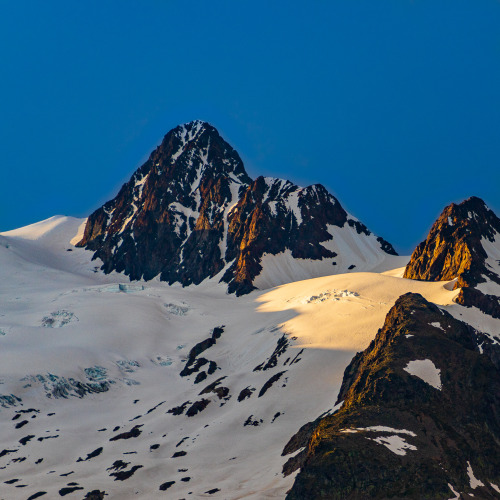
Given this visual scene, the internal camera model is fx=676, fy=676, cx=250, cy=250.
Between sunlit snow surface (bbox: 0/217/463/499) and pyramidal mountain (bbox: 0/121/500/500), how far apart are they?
0.39 m

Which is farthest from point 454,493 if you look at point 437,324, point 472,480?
point 437,324

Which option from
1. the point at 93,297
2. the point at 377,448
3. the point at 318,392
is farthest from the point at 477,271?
the point at 377,448

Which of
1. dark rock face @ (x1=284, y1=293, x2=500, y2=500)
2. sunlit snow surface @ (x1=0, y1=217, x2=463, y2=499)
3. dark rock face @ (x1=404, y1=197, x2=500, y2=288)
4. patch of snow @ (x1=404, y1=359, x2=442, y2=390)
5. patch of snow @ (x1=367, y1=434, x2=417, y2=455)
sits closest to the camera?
dark rock face @ (x1=284, y1=293, x2=500, y2=500)

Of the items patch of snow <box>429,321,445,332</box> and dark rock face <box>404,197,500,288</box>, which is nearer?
patch of snow <box>429,321,445,332</box>

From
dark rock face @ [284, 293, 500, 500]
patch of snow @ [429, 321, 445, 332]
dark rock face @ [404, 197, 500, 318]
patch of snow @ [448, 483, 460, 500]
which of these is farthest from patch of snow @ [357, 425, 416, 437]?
dark rock face @ [404, 197, 500, 318]

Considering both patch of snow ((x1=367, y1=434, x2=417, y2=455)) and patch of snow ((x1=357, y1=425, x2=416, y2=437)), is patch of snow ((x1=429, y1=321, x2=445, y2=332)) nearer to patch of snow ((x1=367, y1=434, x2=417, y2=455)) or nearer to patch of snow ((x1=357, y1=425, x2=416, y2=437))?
patch of snow ((x1=357, y1=425, x2=416, y2=437))

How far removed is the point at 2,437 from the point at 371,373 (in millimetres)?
68474

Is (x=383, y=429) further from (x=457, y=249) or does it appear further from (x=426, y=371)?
(x=457, y=249)

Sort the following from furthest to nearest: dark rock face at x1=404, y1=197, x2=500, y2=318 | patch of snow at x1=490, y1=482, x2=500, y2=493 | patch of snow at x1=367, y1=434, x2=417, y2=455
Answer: dark rock face at x1=404, y1=197, x2=500, y2=318 < patch of snow at x1=490, y1=482, x2=500, y2=493 < patch of snow at x1=367, y1=434, x2=417, y2=455

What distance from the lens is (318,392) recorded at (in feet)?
315

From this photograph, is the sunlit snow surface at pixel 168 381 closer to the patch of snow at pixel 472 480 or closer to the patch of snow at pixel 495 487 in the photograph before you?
the patch of snow at pixel 472 480

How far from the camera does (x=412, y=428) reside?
2035 inches

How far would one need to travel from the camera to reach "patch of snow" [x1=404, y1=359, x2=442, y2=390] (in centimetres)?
5731

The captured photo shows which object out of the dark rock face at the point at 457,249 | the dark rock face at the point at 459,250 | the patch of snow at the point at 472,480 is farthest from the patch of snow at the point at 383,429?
the dark rock face at the point at 457,249
